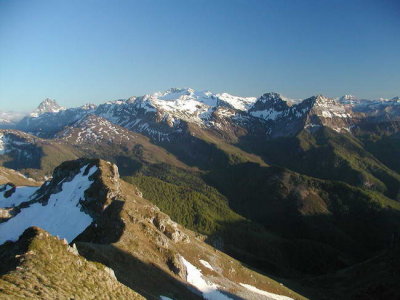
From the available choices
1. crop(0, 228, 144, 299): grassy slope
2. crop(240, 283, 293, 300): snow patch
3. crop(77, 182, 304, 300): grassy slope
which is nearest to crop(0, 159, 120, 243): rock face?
crop(77, 182, 304, 300): grassy slope

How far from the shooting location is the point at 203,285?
99.5m

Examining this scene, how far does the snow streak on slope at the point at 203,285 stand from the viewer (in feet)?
314

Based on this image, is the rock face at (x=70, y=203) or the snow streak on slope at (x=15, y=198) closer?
the rock face at (x=70, y=203)

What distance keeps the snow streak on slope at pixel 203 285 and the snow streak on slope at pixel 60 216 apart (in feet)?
132

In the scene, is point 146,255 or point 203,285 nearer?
point 146,255

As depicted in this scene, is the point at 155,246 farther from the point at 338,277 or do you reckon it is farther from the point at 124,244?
the point at 338,277

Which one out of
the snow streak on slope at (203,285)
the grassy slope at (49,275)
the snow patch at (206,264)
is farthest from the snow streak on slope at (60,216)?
the grassy slope at (49,275)

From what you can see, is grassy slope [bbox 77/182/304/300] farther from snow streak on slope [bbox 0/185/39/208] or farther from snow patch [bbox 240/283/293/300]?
snow streak on slope [bbox 0/185/39/208]

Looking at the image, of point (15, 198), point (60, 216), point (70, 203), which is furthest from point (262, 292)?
point (15, 198)

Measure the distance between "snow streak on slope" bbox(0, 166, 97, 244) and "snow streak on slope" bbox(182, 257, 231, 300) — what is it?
40.1 meters

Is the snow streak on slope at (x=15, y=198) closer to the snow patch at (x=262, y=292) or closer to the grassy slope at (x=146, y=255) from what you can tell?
the grassy slope at (x=146, y=255)

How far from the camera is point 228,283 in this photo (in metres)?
111

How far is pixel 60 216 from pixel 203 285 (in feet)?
216

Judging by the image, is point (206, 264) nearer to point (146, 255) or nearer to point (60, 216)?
point (146, 255)
